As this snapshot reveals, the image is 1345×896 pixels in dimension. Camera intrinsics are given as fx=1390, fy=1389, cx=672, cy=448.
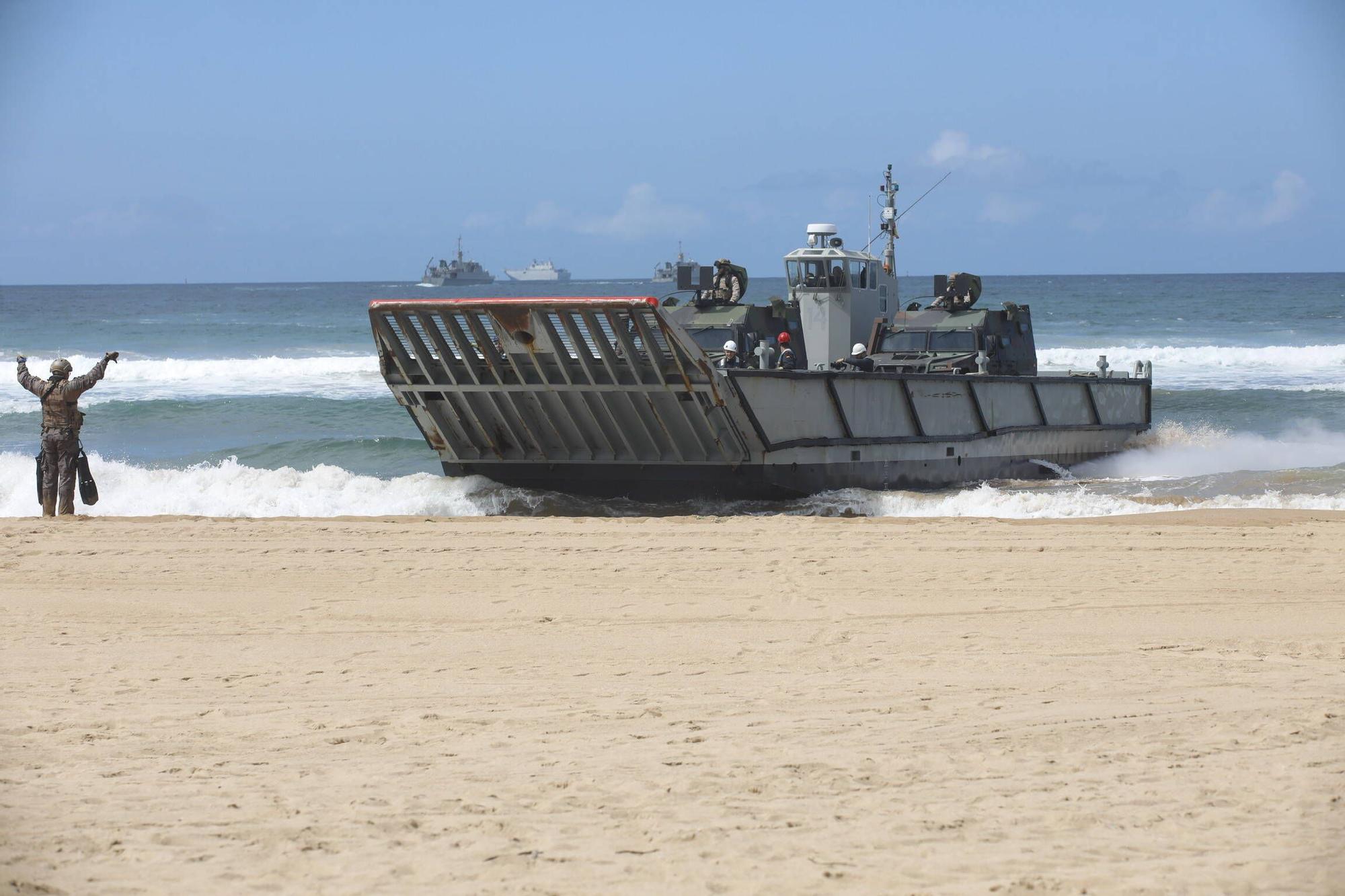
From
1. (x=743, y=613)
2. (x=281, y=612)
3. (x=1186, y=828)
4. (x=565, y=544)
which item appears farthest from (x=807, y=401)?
(x=1186, y=828)

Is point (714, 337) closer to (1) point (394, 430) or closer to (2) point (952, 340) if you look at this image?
(2) point (952, 340)

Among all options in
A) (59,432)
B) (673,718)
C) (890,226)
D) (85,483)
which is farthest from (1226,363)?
(673,718)

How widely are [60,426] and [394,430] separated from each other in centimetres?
1085

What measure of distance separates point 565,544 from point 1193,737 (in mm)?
5551

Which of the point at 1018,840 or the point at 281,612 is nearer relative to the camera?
the point at 1018,840

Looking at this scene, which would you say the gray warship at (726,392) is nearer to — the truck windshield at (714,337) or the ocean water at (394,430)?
the truck windshield at (714,337)

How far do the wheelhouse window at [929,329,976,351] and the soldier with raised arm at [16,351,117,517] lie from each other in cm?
926

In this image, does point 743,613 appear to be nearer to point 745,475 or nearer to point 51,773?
point 51,773

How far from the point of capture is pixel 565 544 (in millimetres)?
10266

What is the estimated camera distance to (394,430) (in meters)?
22.5

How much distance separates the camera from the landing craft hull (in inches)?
476

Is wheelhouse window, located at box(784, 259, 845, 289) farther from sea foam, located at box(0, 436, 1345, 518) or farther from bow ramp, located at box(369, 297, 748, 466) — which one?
bow ramp, located at box(369, 297, 748, 466)

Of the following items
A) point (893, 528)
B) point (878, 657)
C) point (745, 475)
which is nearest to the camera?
point (878, 657)

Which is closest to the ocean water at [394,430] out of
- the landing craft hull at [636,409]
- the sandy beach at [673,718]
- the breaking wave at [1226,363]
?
the breaking wave at [1226,363]
